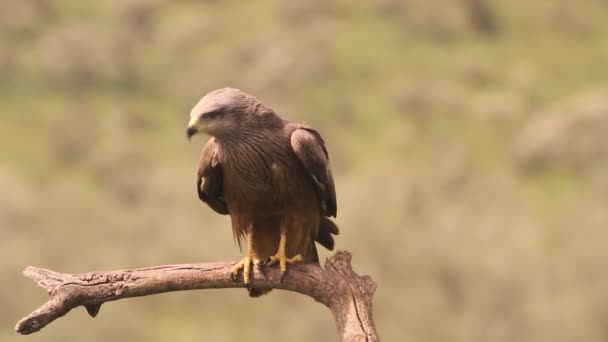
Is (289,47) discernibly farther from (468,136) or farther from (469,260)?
(469,260)

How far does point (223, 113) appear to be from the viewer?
11.1 ft

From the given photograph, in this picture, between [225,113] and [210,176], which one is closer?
[225,113]

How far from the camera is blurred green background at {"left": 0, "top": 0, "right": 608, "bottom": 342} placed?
9.53 m

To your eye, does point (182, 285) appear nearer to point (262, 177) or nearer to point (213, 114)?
point (262, 177)

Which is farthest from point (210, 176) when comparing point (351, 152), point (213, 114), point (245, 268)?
point (351, 152)

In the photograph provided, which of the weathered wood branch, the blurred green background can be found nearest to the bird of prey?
→ the weathered wood branch

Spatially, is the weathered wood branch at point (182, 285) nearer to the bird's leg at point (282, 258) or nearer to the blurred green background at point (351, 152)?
the bird's leg at point (282, 258)

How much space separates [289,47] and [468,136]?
267 centimetres

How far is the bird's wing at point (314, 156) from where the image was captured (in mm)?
3617

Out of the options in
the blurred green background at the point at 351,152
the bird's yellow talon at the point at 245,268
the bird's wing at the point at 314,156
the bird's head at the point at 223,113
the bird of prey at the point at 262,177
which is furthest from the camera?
the blurred green background at the point at 351,152

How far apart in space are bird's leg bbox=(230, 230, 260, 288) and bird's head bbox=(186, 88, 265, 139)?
61 cm

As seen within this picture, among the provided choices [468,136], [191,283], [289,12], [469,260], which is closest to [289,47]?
[289,12]

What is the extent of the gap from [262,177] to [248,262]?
0.42m

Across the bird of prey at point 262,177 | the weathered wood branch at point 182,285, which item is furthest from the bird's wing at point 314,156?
the weathered wood branch at point 182,285
